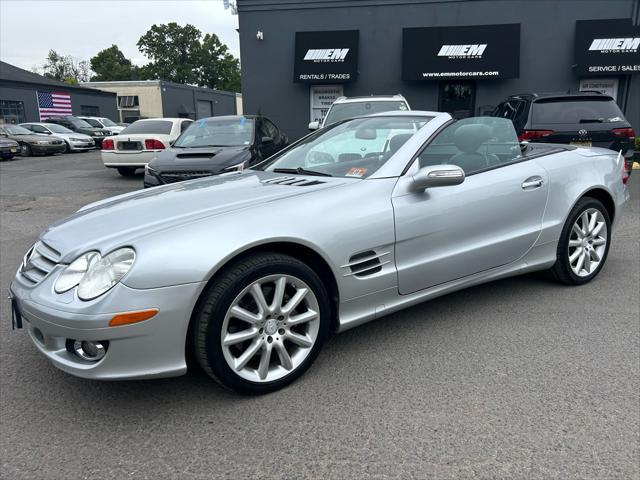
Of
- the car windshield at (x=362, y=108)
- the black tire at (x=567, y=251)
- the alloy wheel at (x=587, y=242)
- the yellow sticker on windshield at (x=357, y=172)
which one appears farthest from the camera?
the car windshield at (x=362, y=108)

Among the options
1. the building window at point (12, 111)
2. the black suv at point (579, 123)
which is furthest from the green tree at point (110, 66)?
the black suv at point (579, 123)

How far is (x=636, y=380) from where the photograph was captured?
282 centimetres

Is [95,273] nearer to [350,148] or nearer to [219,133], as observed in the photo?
[350,148]

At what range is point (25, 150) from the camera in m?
20.0

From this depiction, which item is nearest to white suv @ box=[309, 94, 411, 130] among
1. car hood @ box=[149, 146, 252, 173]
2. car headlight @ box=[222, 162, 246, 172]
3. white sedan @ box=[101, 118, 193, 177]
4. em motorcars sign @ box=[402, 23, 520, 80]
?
car hood @ box=[149, 146, 252, 173]

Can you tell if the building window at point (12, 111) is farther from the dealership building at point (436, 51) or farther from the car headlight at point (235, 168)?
the car headlight at point (235, 168)

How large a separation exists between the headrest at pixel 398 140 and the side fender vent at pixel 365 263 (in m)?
0.80

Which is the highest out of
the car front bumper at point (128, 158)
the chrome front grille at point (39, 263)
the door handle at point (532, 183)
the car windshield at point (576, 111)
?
the car windshield at point (576, 111)

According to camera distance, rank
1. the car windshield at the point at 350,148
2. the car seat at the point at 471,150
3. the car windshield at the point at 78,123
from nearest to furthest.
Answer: the car windshield at the point at 350,148
the car seat at the point at 471,150
the car windshield at the point at 78,123

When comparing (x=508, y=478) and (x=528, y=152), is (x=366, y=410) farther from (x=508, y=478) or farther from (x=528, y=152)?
(x=528, y=152)

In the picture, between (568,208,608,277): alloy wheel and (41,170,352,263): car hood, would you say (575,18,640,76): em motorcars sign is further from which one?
(41,170,352,263): car hood

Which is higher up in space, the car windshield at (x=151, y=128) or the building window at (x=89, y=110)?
the building window at (x=89, y=110)

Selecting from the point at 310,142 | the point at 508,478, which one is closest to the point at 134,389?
the point at 508,478

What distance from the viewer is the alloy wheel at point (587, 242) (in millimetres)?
4191
